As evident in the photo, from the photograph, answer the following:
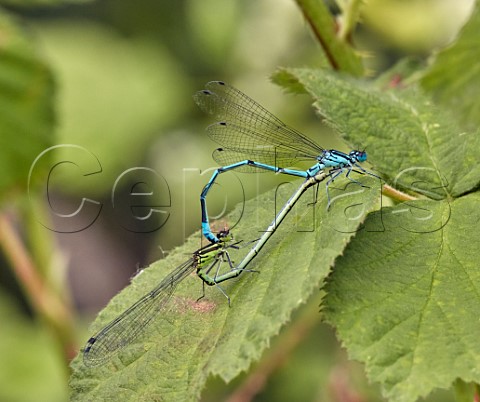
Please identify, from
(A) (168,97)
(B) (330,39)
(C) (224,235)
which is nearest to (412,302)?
(C) (224,235)

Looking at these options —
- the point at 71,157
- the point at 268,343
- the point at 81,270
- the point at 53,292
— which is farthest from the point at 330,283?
the point at 81,270

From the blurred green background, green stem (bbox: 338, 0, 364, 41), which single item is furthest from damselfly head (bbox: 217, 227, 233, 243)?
the blurred green background

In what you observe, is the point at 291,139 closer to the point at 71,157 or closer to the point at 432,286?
the point at 432,286

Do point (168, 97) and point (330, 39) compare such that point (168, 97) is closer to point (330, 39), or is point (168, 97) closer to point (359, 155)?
point (330, 39)

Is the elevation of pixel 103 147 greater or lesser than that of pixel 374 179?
greater

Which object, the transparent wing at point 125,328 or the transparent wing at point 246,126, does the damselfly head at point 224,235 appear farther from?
the transparent wing at point 246,126

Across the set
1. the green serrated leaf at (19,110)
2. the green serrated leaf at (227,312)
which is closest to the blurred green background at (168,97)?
the green serrated leaf at (19,110)
